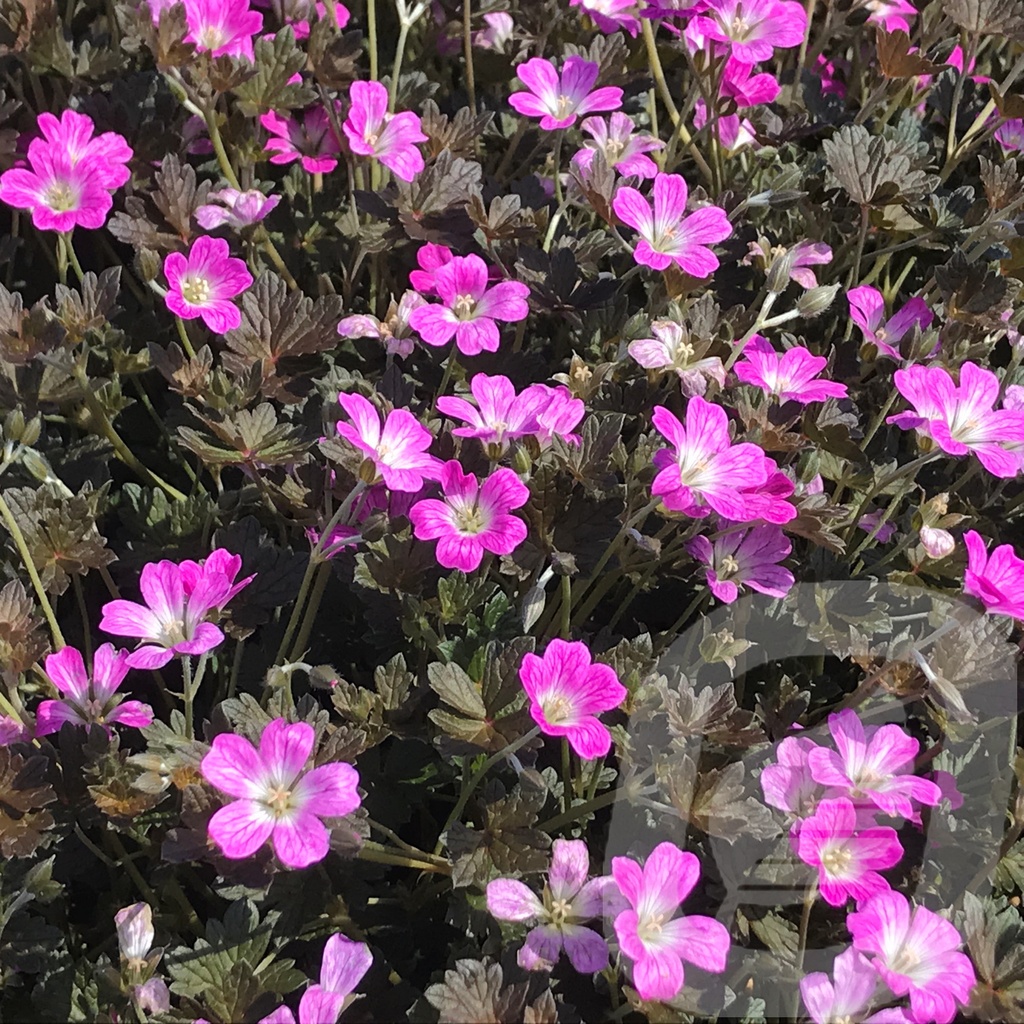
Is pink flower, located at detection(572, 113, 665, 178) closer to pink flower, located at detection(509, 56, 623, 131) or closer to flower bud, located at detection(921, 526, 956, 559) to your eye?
pink flower, located at detection(509, 56, 623, 131)

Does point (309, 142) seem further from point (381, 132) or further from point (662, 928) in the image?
point (662, 928)

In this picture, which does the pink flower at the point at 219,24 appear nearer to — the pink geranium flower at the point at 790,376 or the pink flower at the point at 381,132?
the pink flower at the point at 381,132

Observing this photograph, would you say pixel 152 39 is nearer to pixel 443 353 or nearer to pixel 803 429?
pixel 443 353

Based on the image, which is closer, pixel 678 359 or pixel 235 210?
pixel 678 359

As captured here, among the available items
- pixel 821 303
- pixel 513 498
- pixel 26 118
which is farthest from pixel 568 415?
pixel 26 118

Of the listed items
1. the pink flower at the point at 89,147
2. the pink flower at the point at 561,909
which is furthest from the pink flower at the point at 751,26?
the pink flower at the point at 561,909

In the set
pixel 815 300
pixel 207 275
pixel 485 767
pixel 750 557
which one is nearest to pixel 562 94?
pixel 815 300

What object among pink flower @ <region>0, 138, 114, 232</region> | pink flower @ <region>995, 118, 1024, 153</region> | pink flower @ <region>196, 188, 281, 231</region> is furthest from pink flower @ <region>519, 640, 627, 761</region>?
pink flower @ <region>995, 118, 1024, 153</region>
